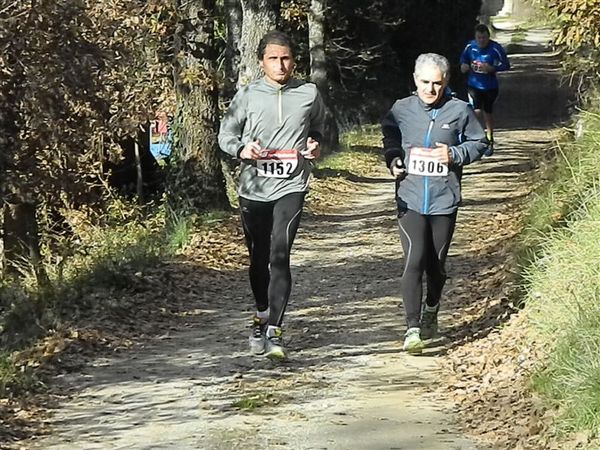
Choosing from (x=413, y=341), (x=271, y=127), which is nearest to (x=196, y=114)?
(x=271, y=127)

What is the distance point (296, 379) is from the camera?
24.6 ft

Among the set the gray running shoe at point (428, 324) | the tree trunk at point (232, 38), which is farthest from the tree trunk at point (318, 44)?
the gray running shoe at point (428, 324)

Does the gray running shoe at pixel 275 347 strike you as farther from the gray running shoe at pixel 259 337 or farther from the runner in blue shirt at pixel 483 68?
the runner in blue shirt at pixel 483 68

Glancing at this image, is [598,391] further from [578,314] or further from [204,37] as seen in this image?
[204,37]

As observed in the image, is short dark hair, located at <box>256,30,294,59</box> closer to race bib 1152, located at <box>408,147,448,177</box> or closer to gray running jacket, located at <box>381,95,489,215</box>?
gray running jacket, located at <box>381,95,489,215</box>

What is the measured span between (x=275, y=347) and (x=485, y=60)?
10654mm

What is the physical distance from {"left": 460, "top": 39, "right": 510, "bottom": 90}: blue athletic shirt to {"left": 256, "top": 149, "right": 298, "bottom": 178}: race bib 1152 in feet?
34.4

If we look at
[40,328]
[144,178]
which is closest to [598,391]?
[40,328]

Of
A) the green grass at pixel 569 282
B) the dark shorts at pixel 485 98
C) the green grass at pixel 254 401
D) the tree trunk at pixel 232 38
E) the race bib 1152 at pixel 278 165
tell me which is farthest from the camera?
the tree trunk at pixel 232 38

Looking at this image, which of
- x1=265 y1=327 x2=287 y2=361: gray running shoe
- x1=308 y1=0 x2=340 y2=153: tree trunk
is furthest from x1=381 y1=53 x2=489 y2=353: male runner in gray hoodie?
x1=308 y1=0 x2=340 y2=153: tree trunk

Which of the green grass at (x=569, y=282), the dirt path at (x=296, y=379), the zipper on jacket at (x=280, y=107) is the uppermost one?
the zipper on jacket at (x=280, y=107)

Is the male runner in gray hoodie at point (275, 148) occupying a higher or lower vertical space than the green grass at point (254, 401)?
higher

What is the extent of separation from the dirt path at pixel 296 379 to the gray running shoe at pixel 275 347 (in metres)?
Answer: 0.07

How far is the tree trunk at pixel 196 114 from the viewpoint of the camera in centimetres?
1413
